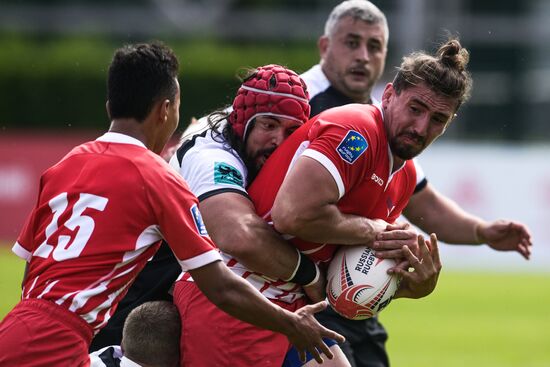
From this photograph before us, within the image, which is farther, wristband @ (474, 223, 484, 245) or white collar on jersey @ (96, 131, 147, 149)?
wristband @ (474, 223, 484, 245)

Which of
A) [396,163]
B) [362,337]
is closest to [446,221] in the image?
[362,337]

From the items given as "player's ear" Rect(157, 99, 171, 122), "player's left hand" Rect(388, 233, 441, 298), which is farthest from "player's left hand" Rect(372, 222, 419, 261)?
"player's ear" Rect(157, 99, 171, 122)

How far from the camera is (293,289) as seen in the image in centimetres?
549

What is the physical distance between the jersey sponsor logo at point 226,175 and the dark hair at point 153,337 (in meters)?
0.74

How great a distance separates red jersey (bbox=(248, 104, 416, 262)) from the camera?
16.8 feet

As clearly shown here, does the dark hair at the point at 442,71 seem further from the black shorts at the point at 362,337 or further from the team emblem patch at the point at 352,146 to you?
the black shorts at the point at 362,337

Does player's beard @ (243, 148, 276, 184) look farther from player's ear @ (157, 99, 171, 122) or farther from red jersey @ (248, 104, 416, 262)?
player's ear @ (157, 99, 171, 122)

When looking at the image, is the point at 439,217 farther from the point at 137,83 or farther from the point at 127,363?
the point at 137,83

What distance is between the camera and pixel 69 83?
24.5 metres

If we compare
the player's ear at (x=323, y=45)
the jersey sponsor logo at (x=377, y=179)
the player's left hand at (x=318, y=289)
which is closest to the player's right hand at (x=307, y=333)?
the player's left hand at (x=318, y=289)

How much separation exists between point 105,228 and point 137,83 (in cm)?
71

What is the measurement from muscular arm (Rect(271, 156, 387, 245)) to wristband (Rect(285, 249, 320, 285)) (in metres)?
0.19

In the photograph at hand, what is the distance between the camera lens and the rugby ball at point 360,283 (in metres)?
5.27

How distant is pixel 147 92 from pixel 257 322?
1167mm
